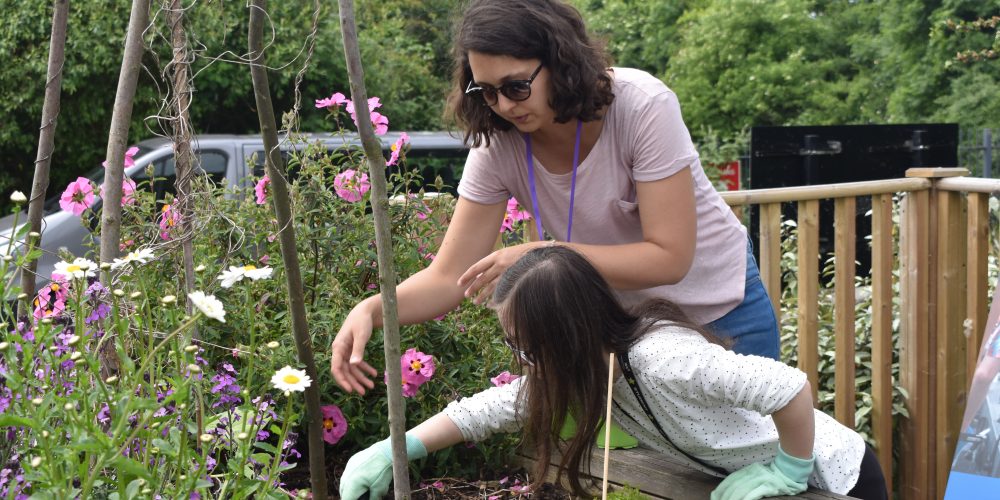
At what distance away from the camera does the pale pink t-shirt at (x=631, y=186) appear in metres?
2.00

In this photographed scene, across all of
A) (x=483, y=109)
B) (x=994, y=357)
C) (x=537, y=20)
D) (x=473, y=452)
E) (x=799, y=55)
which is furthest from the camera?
(x=799, y=55)

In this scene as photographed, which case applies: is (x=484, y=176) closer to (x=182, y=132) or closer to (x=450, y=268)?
(x=450, y=268)

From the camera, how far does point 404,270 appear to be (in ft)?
9.47

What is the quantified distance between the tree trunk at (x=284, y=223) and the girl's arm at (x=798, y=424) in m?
0.86

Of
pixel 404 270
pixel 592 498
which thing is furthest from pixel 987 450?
pixel 404 270

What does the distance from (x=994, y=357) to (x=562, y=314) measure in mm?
1038

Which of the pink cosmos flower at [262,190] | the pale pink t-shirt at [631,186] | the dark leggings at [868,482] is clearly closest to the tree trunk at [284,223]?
the pale pink t-shirt at [631,186]

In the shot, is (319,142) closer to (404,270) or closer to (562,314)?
(404,270)

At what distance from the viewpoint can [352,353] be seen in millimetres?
1866

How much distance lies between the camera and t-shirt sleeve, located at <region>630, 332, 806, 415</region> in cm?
176

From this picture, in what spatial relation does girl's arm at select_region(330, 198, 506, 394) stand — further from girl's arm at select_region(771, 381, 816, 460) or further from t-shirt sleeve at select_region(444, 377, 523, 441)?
girl's arm at select_region(771, 381, 816, 460)

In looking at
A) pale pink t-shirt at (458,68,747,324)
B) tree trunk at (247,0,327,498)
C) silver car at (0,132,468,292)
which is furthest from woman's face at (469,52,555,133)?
silver car at (0,132,468,292)

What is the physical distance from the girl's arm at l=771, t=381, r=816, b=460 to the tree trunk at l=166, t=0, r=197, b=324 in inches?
46.5

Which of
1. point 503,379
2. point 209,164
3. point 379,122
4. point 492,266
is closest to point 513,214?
point 379,122
